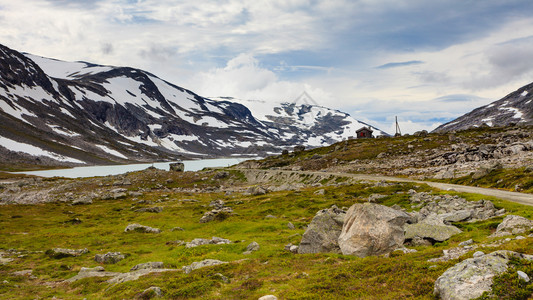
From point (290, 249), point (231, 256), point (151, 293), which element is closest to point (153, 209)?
point (231, 256)

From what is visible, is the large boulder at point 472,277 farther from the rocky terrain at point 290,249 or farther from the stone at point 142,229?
the stone at point 142,229

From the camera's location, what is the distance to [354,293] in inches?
578

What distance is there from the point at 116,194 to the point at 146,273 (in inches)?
2755

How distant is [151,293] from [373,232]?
571 inches

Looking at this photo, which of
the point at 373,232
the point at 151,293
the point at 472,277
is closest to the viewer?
the point at 472,277

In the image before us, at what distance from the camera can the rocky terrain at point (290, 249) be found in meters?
14.7

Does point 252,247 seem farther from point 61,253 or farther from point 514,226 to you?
point 61,253

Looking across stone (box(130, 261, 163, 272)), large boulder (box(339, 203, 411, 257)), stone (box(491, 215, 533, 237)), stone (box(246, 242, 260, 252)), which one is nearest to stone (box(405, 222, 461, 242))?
large boulder (box(339, 203, 411, 257))

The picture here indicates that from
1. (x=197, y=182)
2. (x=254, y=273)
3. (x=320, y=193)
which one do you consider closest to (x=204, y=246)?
(x=254, y=273)

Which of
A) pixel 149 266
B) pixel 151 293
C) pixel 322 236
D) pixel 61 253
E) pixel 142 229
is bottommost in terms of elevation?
pixel 142 229

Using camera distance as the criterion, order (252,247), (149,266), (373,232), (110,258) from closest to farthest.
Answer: (373,232) < (149,266) < (252,247) < (110,258)

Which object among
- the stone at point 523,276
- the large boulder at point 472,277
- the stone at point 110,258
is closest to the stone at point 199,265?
the stone at point 110,258

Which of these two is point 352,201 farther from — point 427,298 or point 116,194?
point 116,194

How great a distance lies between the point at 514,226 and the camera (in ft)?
67.7
